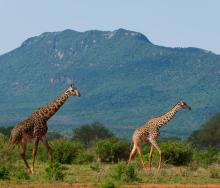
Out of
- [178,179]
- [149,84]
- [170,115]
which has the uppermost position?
[149,84]

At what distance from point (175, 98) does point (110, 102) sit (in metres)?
16.1

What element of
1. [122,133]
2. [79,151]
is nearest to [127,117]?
[122,133]

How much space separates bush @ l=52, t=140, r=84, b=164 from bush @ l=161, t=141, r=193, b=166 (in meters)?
3.16

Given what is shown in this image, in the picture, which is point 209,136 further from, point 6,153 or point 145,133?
point 6,153

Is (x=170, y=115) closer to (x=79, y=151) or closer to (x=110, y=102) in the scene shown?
(x=79, y=151)

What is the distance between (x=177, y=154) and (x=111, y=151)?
3.18 metres

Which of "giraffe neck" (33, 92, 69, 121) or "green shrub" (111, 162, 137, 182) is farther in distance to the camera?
"giraffe neck" (33, 92, 69, 121)

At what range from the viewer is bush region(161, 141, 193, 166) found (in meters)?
25.0

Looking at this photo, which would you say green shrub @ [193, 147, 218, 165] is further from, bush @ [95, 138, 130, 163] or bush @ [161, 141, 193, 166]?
bush @ [95, 138, 130, 163]

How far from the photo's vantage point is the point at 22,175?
16922 mm

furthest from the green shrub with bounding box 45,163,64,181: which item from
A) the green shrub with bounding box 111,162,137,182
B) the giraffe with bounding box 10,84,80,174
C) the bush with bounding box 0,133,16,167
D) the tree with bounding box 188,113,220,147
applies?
the tree with bounding box 188,113,220,147

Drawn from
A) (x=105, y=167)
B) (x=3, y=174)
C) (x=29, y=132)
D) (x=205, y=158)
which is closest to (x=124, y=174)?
(x=3, y=174)

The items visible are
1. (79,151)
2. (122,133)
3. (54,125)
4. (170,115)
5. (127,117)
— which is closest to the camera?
(170,115)

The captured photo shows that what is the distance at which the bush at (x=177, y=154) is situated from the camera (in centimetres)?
2495
